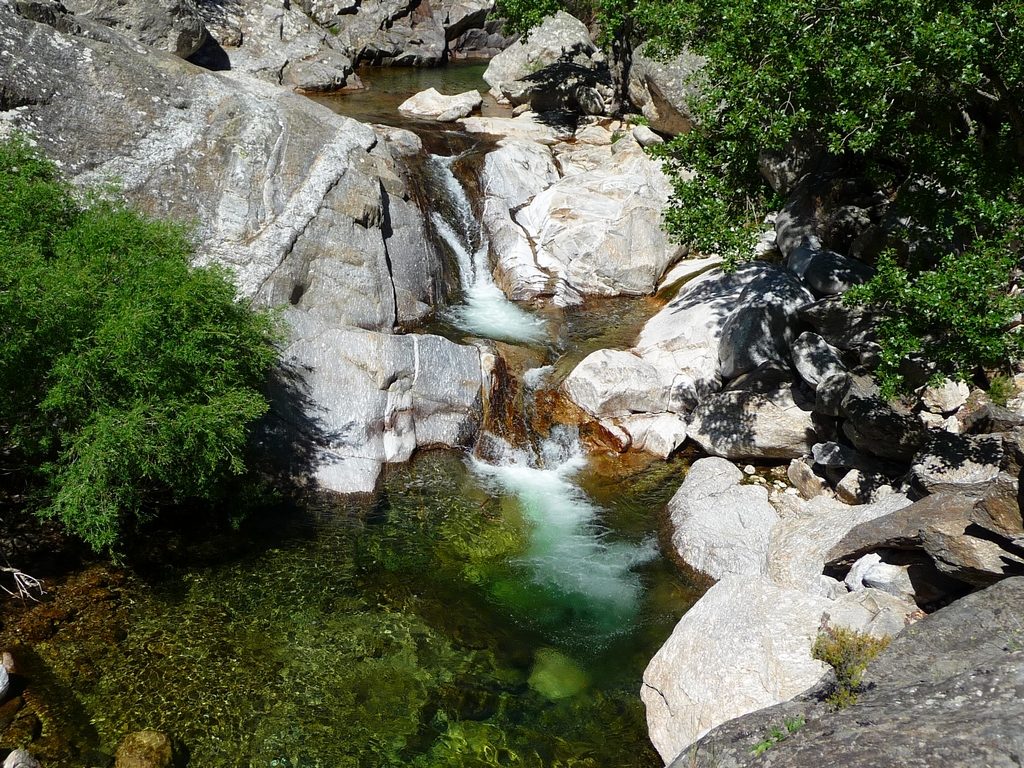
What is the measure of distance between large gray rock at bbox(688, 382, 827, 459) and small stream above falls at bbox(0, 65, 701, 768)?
1.23 meters

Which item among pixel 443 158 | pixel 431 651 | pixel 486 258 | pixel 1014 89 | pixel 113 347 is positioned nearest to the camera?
pixel 113 347

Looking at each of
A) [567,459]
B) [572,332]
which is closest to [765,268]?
[572,332]

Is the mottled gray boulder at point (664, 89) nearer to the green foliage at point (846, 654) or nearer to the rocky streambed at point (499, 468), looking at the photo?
the rocky streambed at point (499, 468)

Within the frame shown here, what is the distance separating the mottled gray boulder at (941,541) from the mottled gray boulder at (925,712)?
2.08 feet

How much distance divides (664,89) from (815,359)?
1416 centimetres

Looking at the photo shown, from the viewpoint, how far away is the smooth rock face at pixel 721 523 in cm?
1407

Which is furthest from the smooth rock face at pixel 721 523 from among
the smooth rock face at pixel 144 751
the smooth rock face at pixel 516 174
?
the smooth rock face at pixel 516 174

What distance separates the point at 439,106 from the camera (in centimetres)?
2939

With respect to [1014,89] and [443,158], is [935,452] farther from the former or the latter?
[443,158]

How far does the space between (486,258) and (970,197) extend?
12.9 m

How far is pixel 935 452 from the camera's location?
13.0 metres

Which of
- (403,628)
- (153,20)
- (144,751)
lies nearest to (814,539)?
(403,628)

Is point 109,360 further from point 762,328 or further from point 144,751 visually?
point 762,328

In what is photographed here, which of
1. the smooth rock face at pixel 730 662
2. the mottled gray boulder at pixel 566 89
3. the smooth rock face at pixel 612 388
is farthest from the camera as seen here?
the mottled gray boulder at pixel 566 89
